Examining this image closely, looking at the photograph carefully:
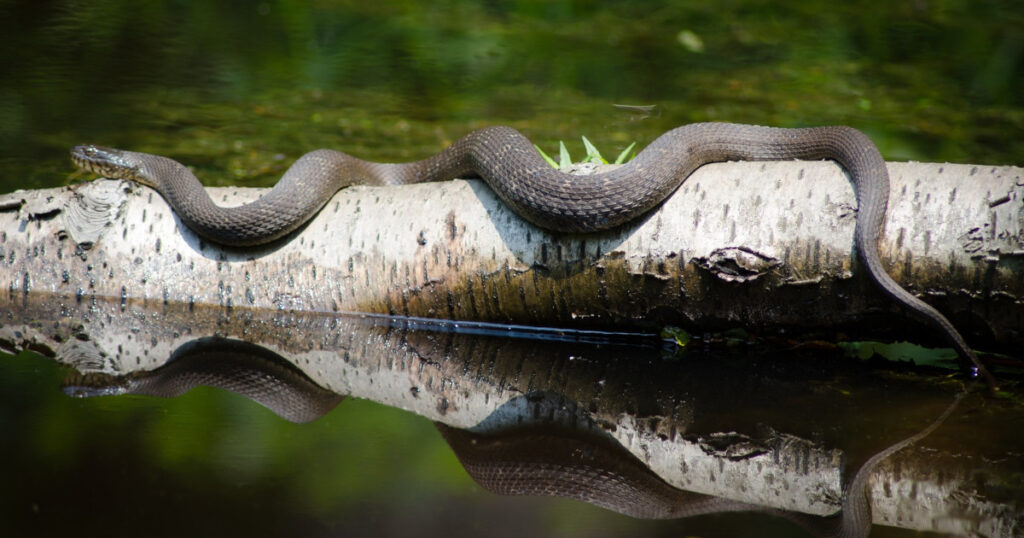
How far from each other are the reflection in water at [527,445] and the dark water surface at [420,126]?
7cm

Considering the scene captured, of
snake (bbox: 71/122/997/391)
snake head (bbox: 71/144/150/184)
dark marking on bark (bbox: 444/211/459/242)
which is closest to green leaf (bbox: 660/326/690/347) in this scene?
snake (bbox: 71/122/997/391)

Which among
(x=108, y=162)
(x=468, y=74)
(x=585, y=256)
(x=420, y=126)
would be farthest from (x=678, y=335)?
(x=468, y=74)

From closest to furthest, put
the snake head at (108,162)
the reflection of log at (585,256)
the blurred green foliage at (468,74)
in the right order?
the reflection of log at (585,256) → the snake head at (108,162) → the blurred green foliage at (468,74)

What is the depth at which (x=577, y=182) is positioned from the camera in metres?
3.95

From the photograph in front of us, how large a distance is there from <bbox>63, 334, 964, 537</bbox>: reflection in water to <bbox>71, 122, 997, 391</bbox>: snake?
874 mm

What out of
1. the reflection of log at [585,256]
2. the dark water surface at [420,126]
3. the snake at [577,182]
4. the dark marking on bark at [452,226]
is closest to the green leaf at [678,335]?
the reflection of log at [585,256]

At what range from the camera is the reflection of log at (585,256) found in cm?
361

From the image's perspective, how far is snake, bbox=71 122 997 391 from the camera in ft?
11.9

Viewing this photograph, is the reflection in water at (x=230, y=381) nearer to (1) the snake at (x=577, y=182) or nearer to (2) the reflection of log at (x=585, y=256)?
(2) the reflection of log at (x=585, y=256)

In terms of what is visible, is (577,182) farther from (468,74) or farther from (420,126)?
(468,74)

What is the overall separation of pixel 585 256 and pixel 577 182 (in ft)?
1.27

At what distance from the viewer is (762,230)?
3.84 m

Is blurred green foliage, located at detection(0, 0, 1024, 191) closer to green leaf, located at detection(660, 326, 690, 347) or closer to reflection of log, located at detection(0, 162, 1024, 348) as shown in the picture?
reflection of log, located at detection(0, 162, 1024, 348)

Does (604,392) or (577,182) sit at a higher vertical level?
(577,182)
